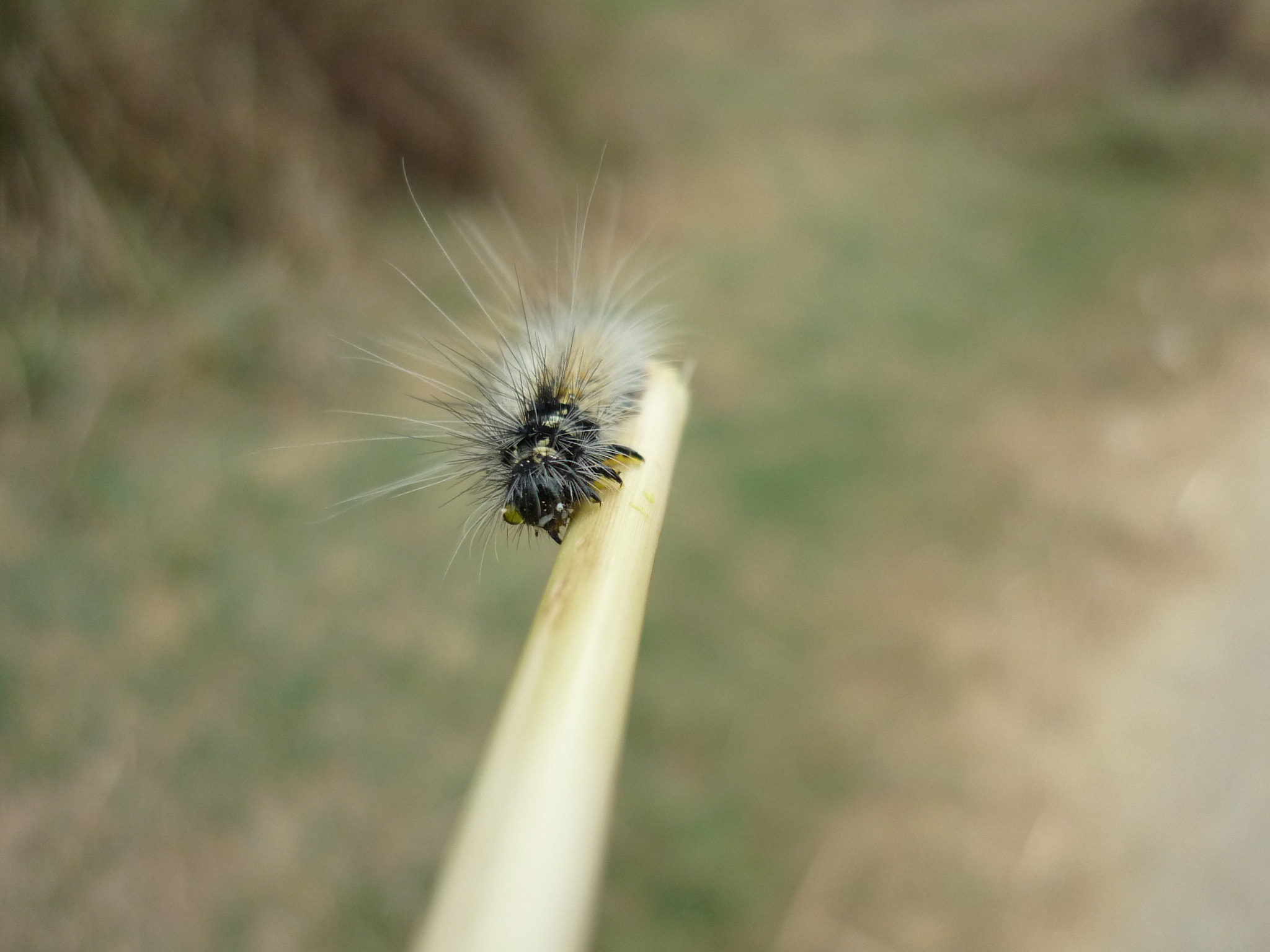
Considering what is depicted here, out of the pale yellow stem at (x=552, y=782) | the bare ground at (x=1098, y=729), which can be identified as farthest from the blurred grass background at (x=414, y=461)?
the pale yellow stem at (x=552, y=782)

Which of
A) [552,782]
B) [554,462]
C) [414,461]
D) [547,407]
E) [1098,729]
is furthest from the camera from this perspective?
[414,461]

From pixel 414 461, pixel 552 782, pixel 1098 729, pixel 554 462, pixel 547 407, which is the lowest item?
pixel 552 782

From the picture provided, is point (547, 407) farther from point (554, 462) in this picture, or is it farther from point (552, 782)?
point (552, 782)

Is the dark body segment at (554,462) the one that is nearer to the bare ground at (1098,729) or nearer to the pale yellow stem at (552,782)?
the pale yellow stem at (552,782)

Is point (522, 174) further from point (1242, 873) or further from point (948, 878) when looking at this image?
point (1242, 873)

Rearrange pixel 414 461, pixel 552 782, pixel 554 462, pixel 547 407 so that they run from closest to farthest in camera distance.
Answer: pixel 552 782 → pixel 554 462 → pixel 547 407 → pixel 414 461

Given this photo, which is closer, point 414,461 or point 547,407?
point 547,407

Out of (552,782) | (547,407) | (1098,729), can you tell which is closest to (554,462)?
(547,407)
